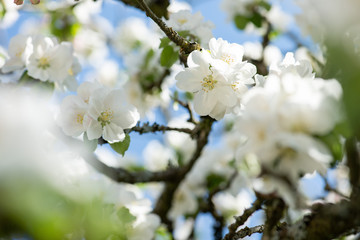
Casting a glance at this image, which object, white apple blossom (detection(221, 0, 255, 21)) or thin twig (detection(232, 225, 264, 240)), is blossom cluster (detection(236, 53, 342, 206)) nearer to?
thin twig (detection(232, 225, 264, 240))

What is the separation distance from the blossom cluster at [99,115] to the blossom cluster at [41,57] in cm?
41

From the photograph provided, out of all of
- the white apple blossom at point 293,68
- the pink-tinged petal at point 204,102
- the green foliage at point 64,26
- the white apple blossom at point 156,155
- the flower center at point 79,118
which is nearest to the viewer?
the white apple blossom at point 293,68

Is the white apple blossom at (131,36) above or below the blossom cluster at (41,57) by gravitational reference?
below

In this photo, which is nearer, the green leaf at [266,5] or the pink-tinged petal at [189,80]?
the pink-tinged petal at [189,80]

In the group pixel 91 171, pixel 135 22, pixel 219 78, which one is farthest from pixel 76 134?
pixel 135 22

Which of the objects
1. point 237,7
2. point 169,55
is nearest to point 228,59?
point 169,55

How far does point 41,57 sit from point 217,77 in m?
0.97

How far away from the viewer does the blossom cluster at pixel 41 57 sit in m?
1.87

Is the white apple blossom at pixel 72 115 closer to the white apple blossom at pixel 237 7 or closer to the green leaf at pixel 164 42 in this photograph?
the green leaf at pixel 164 42

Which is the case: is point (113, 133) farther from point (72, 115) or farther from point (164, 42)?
point (164, 42)

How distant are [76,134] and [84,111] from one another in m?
0.10

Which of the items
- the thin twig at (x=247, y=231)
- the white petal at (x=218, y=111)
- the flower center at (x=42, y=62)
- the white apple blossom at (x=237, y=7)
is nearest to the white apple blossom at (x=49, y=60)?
the flower center at (x=42, y=62)

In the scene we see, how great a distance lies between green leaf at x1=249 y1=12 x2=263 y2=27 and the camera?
8.58 ft

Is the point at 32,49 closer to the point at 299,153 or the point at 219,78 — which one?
the point at 219,78
